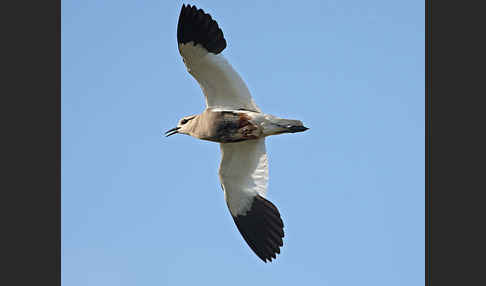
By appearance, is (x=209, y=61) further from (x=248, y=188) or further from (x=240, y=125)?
(x=248, y=188)

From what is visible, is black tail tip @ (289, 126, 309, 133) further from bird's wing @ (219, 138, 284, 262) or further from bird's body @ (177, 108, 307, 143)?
bird's wing @ (219, 138, 284, 262)

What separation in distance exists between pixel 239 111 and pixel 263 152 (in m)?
0.91

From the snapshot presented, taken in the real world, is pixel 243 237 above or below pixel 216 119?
below

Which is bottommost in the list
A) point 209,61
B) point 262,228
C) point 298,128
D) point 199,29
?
point 262,228

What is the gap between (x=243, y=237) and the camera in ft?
42.2

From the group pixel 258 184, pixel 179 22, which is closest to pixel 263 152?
pixel 258 184

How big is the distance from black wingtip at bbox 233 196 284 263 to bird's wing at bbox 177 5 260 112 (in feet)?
5.12

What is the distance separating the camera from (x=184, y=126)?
13.2 m

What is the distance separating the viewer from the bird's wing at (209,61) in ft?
40.0

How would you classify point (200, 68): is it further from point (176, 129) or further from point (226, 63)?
point (176, 129)

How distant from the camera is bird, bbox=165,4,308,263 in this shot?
484 inches

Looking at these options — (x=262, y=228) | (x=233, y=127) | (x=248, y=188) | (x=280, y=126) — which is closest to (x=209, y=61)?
(x=233, y=127)

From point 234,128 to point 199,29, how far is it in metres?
1.58

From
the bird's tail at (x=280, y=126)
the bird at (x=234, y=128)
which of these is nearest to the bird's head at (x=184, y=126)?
the bird at (x=234, y=128)
